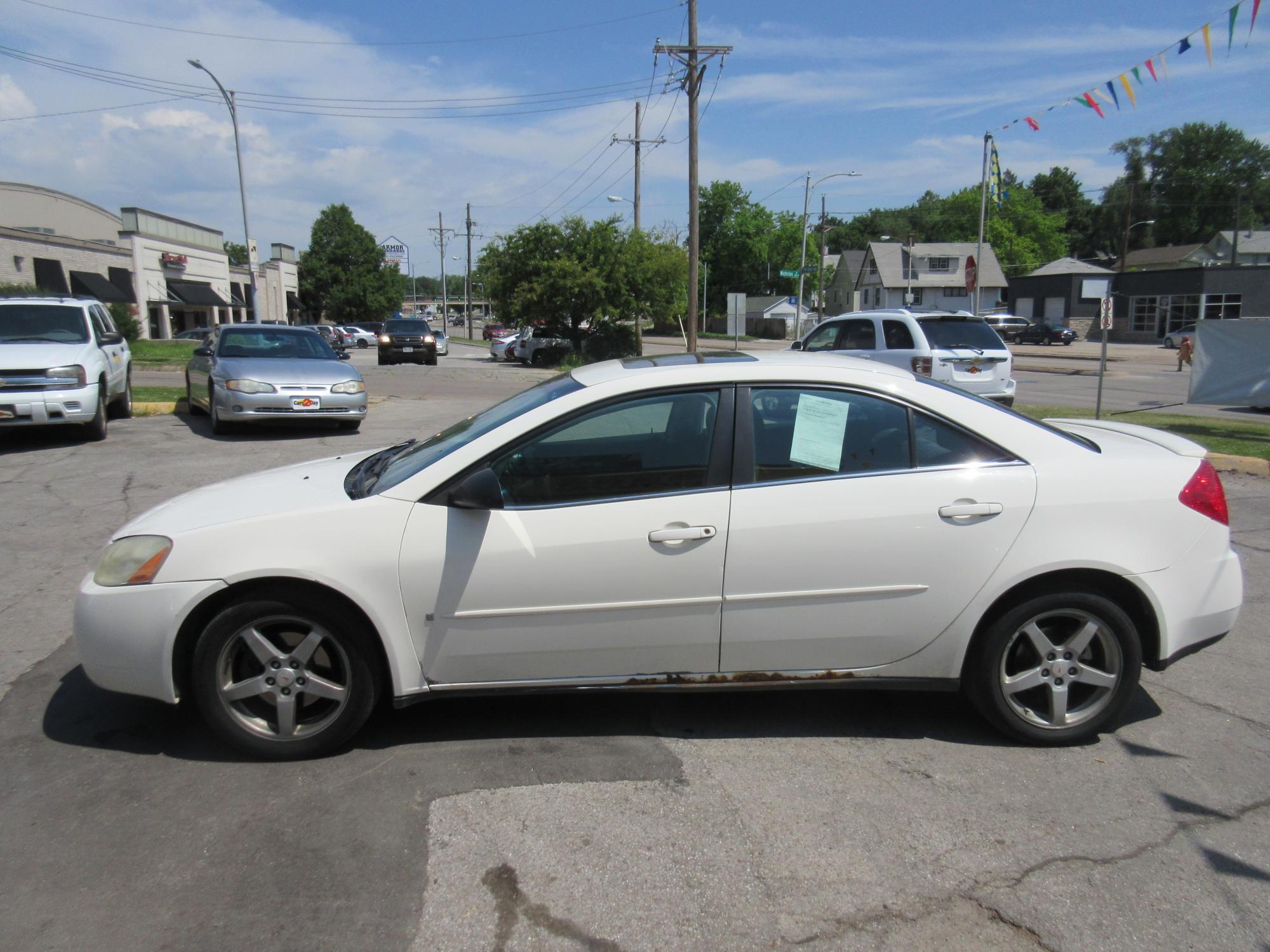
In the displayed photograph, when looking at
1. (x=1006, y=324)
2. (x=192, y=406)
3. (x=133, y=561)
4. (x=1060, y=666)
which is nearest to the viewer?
(x=133, y=561)

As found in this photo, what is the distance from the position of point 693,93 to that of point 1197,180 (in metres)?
92.1

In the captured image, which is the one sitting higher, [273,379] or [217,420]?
[273,379]

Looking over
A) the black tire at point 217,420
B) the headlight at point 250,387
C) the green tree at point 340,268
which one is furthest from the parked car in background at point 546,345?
the green tree at point 340,268

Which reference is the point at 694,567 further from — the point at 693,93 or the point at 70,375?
the point at 693,93

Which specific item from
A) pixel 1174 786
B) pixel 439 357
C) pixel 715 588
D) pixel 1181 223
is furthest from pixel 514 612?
pixel 1181 223

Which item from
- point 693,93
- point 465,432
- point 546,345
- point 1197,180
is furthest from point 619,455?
point 1197,180

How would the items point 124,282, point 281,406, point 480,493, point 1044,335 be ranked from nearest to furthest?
point 480,493 → point 281,406 → point 124,282 → point 1044,335

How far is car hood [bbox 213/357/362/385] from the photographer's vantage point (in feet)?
38.1

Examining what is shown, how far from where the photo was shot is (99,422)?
11.4m

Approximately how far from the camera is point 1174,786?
3457mm

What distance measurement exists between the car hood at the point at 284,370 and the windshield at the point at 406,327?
67.3 feet

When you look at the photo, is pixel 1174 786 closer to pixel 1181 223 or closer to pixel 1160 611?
pixel 1160 611

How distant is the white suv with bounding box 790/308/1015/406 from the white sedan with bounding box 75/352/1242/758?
10290 mm

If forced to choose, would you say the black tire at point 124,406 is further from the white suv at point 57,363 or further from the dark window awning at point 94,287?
the dark window awning at point 94,287
